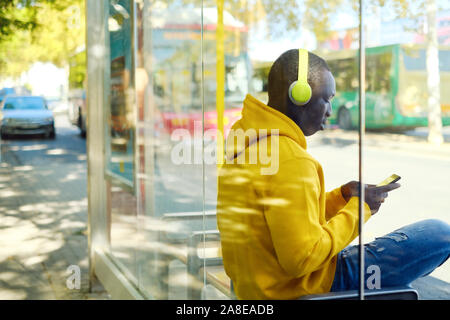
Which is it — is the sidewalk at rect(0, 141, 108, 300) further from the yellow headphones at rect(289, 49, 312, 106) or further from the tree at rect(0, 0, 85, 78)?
Answer: the yellow headphones at rect(289, 49, 312, 106)

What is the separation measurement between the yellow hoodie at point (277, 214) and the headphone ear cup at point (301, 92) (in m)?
0.08

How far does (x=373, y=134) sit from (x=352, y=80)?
6.9 inches

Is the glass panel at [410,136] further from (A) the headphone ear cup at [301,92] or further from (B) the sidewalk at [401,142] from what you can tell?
(A) the headphone ear cup at [301,92]

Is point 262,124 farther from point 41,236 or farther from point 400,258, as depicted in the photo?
point 41,236

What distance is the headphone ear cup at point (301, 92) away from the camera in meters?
2.09

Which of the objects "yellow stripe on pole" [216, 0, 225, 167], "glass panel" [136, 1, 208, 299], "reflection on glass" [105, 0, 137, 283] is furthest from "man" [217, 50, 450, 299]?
"reflection on glass" [105, 0, 137, 283]

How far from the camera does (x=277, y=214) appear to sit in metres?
1.97

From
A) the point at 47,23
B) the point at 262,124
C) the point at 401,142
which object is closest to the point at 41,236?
the point at 262,124

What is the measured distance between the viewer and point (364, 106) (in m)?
1.89

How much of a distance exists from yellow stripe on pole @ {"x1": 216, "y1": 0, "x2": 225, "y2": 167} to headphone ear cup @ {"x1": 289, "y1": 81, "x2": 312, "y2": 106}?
76 centimetres

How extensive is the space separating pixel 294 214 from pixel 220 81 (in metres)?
1.16

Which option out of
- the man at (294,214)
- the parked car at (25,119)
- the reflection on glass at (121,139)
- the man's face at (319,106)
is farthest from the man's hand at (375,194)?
the parked car at (25,119)

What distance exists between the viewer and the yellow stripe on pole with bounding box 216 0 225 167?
284 cm

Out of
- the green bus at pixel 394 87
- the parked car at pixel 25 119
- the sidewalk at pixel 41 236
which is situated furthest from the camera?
the parked car at pixel 25 119
